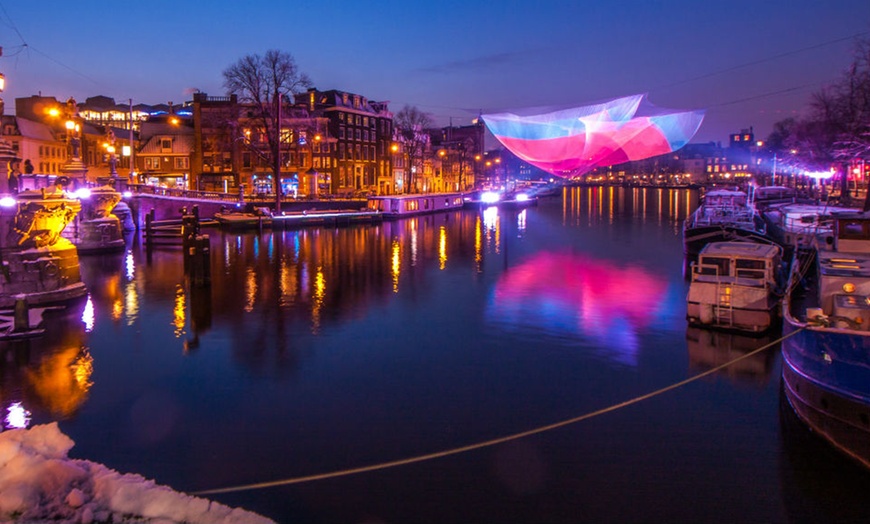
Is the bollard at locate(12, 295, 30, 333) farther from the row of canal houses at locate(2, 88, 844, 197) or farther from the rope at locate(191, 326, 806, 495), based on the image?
the row of canal houses at locate(2, 88, 844, 197)

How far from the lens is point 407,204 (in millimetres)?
69312

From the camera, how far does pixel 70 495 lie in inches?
261

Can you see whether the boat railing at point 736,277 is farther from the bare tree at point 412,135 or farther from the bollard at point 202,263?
the bare tree at point 412,135

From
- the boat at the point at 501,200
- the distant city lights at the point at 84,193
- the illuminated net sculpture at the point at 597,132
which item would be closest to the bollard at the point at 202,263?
the distant city lights at the point at 84,193

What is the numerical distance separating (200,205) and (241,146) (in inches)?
698

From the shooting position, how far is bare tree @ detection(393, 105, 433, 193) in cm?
9890

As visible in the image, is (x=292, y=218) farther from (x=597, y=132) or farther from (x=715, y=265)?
(x=715, y=265)

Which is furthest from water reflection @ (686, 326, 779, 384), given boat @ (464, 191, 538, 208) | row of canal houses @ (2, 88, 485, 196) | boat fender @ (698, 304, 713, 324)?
boat @ (464, 191, 538, 208)

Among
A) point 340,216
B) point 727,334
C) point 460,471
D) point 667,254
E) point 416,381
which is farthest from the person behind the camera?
point 340,216

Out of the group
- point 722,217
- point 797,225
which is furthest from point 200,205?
point 797,225

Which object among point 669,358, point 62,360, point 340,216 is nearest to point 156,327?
point 62,360

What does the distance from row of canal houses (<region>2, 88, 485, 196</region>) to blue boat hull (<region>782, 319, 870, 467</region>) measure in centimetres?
5250

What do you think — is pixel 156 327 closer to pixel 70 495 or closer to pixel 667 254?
pixel 70 495

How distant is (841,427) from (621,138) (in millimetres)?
13309
